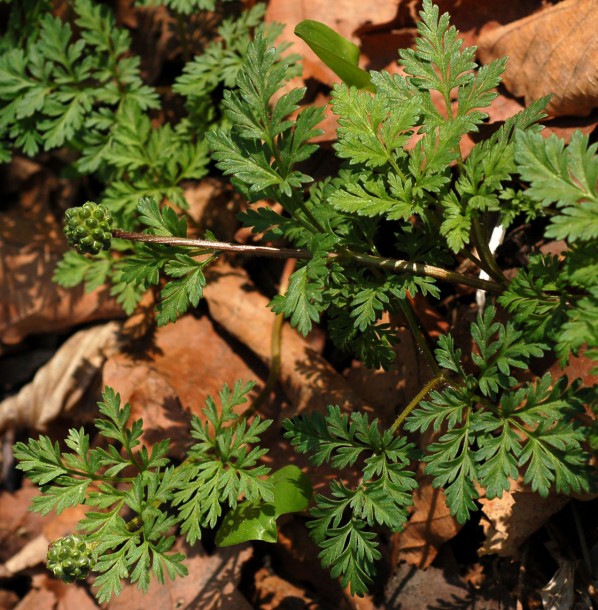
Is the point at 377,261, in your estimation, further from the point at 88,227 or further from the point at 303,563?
the point at 303,563

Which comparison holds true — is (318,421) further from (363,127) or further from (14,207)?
(14,207)

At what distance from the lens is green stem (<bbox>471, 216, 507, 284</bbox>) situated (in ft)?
8.88

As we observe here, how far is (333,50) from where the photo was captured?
3176 millimetres

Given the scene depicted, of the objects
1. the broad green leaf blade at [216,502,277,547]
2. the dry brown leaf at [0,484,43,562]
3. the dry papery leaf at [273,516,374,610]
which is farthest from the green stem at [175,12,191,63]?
the dry brown leaf at [0,484,43,562]

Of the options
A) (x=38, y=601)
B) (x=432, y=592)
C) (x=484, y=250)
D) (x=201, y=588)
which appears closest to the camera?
(x=484, y=250)

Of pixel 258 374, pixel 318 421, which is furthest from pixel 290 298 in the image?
pixel 258 374

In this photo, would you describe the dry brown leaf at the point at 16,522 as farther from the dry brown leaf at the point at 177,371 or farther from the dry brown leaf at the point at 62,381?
the dry brown leaf at the point at 177,371

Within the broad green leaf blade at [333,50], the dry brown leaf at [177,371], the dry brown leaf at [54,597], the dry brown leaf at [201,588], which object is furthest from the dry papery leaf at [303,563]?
the broad green leaf blade at [333,50]

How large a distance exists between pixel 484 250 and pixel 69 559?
201 centimetres

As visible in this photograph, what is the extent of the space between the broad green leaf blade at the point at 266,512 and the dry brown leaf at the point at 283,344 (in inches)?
24.7

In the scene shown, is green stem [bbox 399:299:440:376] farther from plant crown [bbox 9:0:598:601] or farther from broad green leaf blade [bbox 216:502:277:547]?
broad green leaf blade [bbox 216:502:277:547]

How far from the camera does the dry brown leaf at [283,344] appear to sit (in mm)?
3648

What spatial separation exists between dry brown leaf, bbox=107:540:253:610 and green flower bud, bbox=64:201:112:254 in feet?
6.33

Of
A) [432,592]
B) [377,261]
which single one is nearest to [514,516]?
[432,592]
